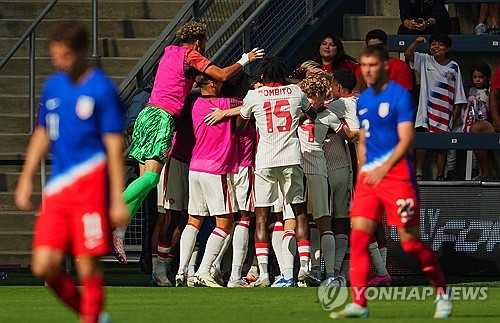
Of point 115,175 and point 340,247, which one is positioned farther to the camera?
point 340,247

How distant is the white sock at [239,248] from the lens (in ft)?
47.0

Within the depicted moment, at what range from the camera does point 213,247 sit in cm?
1421

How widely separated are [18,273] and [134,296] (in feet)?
14.3

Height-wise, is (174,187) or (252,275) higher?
(174,187)

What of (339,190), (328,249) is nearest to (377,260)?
(328,249)

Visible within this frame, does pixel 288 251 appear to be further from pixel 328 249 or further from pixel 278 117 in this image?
pixel 278 117

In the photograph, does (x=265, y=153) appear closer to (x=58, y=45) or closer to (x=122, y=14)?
(x=58, y=45)

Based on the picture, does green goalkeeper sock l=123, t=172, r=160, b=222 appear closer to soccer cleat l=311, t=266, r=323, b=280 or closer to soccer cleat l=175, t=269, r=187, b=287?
soccer cleat l=175, t=269, r=187, b=287

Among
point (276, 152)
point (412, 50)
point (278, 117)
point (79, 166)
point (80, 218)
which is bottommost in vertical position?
point (80, 218)

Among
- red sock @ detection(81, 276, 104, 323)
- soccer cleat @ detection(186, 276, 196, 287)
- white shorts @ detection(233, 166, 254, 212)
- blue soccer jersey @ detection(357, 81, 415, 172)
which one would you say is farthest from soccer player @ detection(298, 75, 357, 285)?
red sock @ detection(81, 276, 104, 323)

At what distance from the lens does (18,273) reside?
16.7 metres

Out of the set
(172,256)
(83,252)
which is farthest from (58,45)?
(172,256)

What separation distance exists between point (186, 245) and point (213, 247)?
321 millimetres

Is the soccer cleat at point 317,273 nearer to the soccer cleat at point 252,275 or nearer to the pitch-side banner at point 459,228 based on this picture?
the soccer cleat at point 252,275
